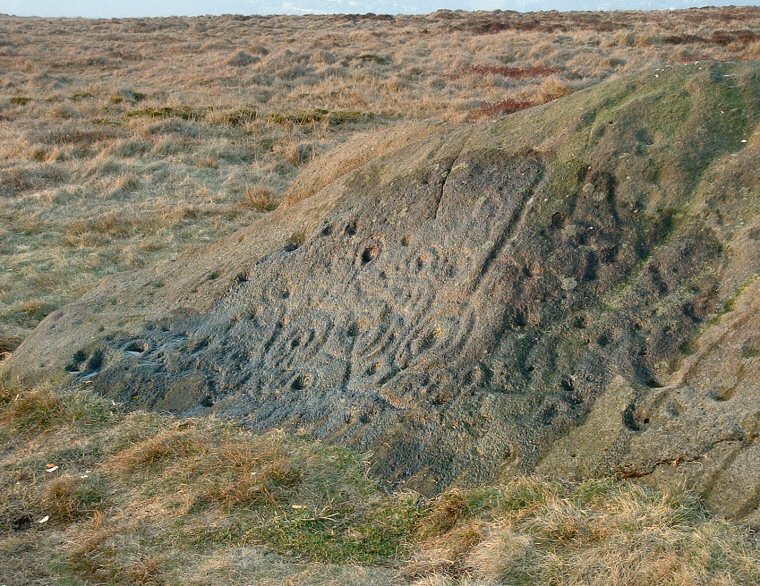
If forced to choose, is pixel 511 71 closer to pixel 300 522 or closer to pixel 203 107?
pixel 203 107

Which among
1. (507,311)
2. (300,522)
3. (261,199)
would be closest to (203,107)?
(261,199)

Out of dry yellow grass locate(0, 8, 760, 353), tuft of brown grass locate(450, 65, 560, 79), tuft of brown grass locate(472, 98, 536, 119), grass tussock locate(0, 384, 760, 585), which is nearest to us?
grass tussock locate(0, 384, 760, 585)

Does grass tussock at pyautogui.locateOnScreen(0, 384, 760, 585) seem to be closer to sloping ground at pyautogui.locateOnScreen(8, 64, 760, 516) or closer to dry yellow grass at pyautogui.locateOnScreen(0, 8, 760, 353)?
sloping ground at pyautogui.locateOnScreen(8, 64, 760, 516)

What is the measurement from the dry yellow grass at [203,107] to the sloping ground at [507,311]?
244cm

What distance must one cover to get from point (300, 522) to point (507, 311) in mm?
1734

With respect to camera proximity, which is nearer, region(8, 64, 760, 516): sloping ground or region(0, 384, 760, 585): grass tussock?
region(0, 384, 760, 585): grass tussock

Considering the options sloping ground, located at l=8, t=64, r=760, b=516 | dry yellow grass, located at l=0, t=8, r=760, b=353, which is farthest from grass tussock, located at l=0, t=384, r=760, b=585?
dry yellow grass, located at l=0, t=8, r=760, b=353

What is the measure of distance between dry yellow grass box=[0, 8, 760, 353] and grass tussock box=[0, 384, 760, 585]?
2.93 metres

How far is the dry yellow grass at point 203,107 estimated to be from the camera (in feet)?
33.2

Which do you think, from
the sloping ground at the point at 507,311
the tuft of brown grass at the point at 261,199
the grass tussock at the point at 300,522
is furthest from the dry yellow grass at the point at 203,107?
the grass tussock at the point at 300,522

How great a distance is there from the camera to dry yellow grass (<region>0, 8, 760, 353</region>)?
398 inches

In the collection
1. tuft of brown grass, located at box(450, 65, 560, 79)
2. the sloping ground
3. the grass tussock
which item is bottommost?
the grass tussock

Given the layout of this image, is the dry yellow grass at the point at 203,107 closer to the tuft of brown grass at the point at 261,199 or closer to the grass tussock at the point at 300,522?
the tuft of brown grass at the point at 261,199

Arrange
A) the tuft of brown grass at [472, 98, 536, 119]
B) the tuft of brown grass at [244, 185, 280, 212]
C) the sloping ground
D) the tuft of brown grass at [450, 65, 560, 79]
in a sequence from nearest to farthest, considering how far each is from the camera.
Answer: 1. the sloping ground
2. the tuft of brown grass at [244, 185, 280, 212]
3. the tuft of brown grass at [472, 98, 536, 119]
4. the tuft of brown grass at [450, 65, 560, 79]
